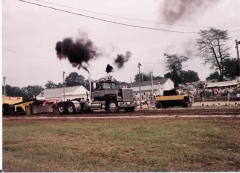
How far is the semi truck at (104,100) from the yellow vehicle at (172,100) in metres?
8.03

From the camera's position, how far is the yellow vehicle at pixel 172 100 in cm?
2394

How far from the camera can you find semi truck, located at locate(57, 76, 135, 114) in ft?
56.0

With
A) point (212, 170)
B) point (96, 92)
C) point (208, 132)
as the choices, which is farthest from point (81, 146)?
point (96, 92)

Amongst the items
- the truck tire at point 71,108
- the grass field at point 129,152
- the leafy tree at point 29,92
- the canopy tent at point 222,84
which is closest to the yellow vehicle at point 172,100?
the truck tire at point 71,108

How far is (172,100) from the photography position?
24.7 metres

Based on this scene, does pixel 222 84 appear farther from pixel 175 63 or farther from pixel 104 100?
pixel 104 100

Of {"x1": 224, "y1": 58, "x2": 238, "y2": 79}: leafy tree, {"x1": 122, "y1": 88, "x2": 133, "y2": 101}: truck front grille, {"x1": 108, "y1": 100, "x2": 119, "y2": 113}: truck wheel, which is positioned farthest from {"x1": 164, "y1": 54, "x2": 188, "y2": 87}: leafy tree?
{"x1": 108, "y1": 100, "x2": 119, "y2": 113}: truck wheel

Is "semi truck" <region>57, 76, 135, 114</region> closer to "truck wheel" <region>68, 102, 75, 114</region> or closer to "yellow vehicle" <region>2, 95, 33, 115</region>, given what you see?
"truck wheel" <region>68, 102, 75, 114</region>

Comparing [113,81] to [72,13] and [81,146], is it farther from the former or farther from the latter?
[81,146]

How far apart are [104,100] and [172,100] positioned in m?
10.0

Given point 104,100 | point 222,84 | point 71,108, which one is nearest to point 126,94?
point 104,100

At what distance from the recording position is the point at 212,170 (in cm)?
390

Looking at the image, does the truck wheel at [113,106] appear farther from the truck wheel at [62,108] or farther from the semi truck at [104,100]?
the truck wheel at [62,108]

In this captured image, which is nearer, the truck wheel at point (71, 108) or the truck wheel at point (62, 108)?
the truck wheel at point (71, 108)
